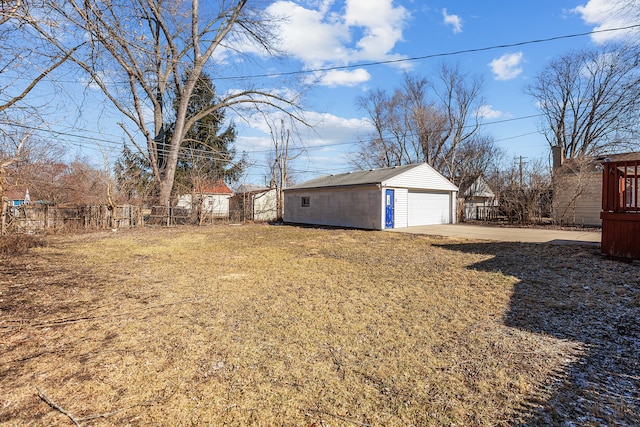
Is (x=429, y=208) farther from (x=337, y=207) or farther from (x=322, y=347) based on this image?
(x=322, y=347)

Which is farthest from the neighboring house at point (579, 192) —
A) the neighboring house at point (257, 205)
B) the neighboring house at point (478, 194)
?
the neighboring house at point (257, 205)

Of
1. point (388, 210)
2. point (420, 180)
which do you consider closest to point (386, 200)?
point (388, 210)

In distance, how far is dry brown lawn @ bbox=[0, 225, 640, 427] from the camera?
2.19 meters

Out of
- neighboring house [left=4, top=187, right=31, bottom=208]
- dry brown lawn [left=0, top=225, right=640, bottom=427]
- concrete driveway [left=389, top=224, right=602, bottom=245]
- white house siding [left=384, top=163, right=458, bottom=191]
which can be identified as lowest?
dry brown lawn [left=0, top=225, right=640, bottom=427]

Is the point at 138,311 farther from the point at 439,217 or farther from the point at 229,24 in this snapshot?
the point at 229,24

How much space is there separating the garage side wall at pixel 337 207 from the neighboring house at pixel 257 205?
2.30 meters

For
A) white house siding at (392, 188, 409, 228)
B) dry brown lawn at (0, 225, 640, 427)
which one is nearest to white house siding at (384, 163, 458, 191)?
white house siding at (392, 188, 409, 228)

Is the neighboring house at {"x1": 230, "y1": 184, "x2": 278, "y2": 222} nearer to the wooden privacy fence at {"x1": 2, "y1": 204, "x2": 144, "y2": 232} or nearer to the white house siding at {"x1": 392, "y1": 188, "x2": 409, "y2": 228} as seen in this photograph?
the wooden privacy fence at {"x1": 2, "y1": 204, "x2": 144, "y2": 232}

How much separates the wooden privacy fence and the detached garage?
32.9ft

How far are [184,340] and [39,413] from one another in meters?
1.28

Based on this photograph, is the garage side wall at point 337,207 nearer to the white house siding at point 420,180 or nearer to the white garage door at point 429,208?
the white house siding at point 420,180

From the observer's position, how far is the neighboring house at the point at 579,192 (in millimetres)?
15367

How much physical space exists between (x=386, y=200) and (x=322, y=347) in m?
Answer: 13.0

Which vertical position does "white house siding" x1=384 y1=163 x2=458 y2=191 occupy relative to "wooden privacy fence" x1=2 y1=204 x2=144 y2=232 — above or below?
above
